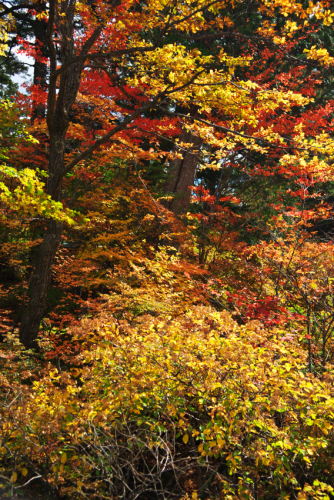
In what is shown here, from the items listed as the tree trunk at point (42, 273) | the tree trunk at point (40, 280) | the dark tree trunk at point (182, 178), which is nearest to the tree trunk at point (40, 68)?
the dark tree trunk at point (182, 178)

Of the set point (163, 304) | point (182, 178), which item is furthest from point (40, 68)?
point (163, 304)

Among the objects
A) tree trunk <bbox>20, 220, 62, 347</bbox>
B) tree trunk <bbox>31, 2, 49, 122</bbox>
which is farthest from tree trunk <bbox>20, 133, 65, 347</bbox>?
tree trunk <bbox>31, 2, 49, 122</bbox>

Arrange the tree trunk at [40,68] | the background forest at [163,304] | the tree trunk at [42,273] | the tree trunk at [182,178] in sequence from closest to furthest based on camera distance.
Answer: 1. the background forest at [163,304]
2. the tree trunk at [42,273]
3. the tree trunk at [182,178]
4. the tree trunk at [40,68]

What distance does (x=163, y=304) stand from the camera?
202 inches

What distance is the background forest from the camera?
2410 millimetres

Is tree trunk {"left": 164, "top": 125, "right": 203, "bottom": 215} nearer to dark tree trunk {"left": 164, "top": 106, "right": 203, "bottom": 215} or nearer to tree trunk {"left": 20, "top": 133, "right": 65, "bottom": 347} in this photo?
dark tree trunk {"left": 164, "top": 106, "right": 203, "bottom": 215}

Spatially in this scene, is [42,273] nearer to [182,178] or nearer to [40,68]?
[182,178]

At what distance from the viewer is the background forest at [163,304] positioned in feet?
7.91

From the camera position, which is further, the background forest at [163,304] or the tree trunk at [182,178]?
the tree trunk at [182,178]

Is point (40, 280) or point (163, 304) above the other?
point (163, 304)

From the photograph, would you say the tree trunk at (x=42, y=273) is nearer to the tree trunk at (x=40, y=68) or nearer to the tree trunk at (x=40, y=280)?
the tree trunk at (x=40, y=280)

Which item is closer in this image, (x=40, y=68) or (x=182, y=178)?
(x=182, y=178)

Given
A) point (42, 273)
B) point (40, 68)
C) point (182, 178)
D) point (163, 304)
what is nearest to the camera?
point (163, 304)

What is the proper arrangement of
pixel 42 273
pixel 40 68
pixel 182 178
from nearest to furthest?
pixel 42 273
pixel 182 178
pixel 40 68
